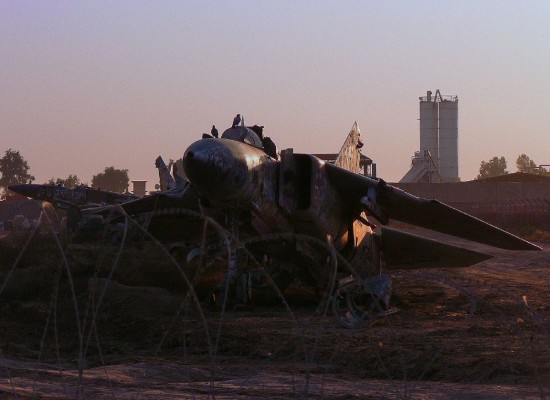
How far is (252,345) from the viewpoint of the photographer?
1212 cm

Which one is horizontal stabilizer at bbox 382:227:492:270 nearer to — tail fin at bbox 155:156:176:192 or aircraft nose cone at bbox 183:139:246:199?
aircraft nose cone at bbox 183:139:246:199

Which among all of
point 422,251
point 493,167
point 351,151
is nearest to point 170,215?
point 351,151

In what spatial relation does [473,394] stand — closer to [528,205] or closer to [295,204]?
[295,204]

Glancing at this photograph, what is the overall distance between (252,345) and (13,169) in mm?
111835

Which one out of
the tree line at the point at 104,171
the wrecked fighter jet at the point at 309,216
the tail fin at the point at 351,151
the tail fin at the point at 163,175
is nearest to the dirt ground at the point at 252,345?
the wrecked fighter jet at the point at 309,216

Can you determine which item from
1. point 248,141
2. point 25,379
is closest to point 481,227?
point 248,141

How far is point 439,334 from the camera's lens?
510 inches

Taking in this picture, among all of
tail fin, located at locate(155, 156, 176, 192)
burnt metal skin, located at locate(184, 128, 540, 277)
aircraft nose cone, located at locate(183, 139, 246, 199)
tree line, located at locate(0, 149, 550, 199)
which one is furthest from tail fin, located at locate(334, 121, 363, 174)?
tree line, located at locate(0, 149, 550, 199)

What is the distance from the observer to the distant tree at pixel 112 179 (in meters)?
135

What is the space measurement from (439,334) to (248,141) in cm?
425

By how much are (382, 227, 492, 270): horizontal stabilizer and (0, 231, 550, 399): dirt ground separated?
0.65 m

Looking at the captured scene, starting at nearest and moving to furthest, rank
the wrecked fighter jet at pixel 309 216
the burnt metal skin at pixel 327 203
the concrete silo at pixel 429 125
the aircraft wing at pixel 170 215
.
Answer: the burnt metal skin at pixel 327 203, the wrecked fighter jet at pixel 309 216, the aircraft wing at pixel 170 215, the concrete silo at pixel 429 125

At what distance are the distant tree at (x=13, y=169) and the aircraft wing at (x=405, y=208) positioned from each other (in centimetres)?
10367

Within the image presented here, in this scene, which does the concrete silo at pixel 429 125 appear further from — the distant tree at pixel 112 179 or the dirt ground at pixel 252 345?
the dirt ground at pixel 252 345
